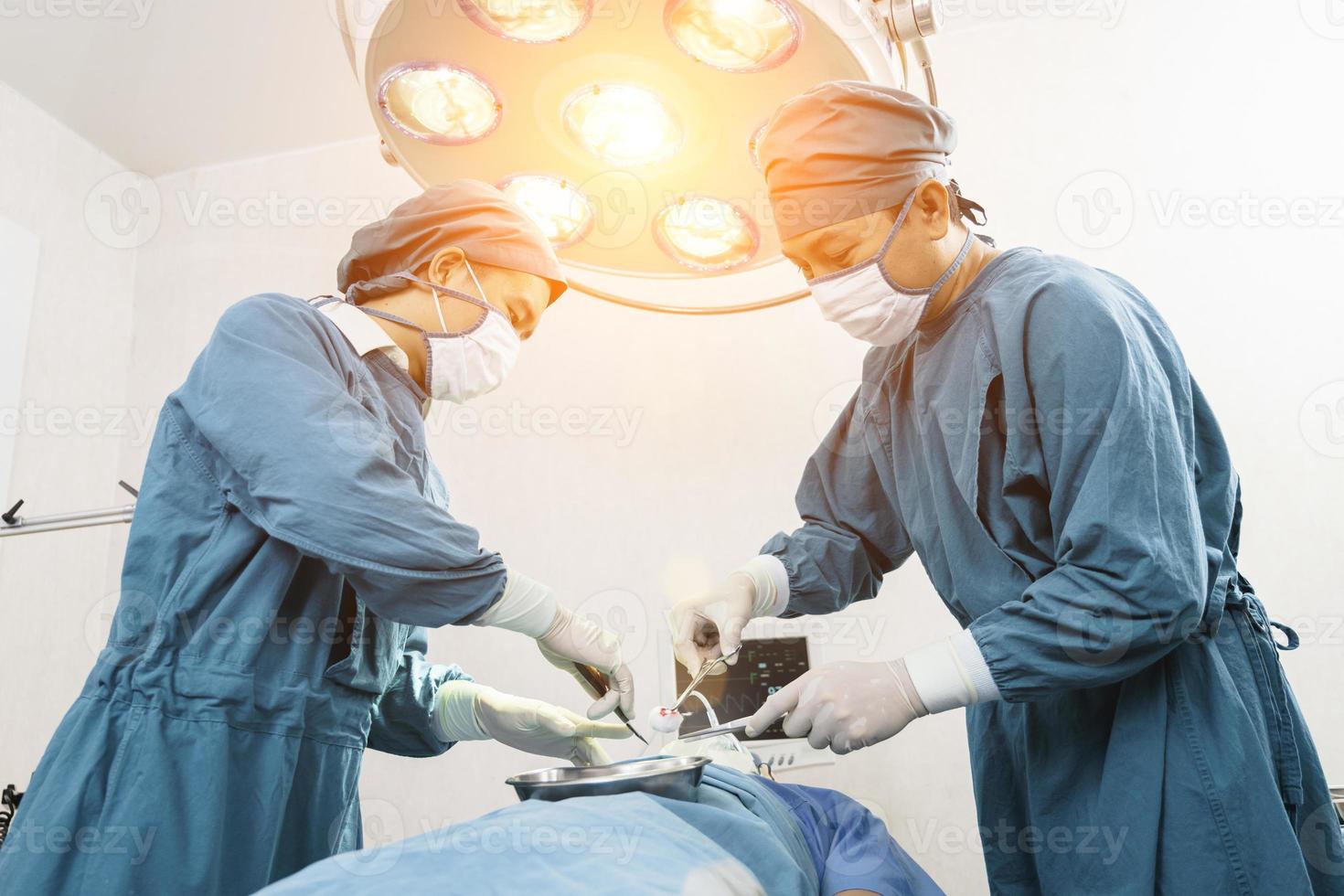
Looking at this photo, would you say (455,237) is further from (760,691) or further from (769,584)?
(760,691)

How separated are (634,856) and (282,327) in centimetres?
87

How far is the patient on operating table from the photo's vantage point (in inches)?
29.0

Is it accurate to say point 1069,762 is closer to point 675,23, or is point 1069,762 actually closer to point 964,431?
point 964,431

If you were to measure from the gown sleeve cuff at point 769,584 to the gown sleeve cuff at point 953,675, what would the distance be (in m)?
0.50

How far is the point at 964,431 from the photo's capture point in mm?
1281

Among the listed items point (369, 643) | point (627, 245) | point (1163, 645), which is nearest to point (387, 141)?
point (627, 245)

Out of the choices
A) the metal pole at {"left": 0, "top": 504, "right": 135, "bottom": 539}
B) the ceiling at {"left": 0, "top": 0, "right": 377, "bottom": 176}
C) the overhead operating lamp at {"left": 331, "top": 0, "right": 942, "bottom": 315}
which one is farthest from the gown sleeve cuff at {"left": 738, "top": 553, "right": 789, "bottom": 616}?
the ceiling at {"left": 0, "top": 0, "right": 377, "bottom": 176}

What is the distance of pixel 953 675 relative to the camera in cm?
108

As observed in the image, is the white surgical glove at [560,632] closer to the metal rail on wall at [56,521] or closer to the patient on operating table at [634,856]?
the patient on operating table at [634,856]

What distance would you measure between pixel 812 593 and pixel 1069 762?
56cm

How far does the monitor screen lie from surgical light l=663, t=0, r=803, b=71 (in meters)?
1.48

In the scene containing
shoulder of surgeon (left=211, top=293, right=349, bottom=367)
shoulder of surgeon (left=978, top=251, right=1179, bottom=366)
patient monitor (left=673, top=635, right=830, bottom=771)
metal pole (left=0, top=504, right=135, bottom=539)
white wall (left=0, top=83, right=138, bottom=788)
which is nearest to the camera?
shoulder of surgeon (left=978, top=251, right=1179, bottom=366)

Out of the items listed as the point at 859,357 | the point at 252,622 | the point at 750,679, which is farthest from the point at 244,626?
the point at 859,357

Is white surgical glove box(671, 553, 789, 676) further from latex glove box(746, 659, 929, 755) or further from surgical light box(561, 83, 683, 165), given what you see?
surgical light box(561, 83, 683, 165)
